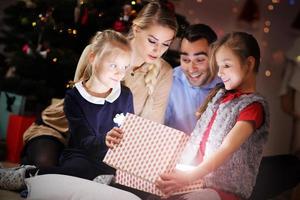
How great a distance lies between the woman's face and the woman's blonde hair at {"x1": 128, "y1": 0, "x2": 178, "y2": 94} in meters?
0.02

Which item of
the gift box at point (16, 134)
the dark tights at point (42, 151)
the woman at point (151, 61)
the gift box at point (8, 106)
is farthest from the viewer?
the gift box at point (8, 106)

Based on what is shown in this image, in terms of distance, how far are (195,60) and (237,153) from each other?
431mm

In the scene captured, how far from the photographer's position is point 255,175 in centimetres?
188

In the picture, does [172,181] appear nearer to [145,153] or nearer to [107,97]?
[145,153]

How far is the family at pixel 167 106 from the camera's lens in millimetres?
1858

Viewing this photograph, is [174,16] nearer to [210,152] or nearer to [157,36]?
[157,36]

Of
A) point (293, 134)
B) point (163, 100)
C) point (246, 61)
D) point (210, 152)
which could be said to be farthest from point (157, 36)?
point (293, 134)

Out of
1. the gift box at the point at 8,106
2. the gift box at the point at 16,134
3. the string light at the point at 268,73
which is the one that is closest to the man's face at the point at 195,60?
the string light at the point at 268,73

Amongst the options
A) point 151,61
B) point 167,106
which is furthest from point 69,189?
point 151,61

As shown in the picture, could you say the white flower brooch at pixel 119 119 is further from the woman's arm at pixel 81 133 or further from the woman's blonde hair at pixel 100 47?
the woman's blonde hair at pixel 100 47

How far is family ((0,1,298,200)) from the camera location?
1.86m

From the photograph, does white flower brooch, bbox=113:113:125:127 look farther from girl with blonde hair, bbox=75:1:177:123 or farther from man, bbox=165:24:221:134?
man, bbox=165:24:221:134

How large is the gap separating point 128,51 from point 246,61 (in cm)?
53

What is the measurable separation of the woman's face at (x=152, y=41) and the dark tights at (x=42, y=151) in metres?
0.61
